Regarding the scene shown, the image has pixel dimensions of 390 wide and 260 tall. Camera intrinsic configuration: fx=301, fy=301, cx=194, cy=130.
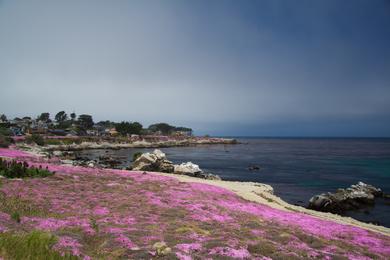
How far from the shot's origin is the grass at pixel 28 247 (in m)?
8.06

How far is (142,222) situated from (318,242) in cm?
848

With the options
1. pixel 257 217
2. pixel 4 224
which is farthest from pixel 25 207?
pixel 257 217

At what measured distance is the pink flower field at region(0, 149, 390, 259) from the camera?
1087 centimetres

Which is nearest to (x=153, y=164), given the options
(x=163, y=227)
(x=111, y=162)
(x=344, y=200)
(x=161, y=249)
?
(x=111, y=162)

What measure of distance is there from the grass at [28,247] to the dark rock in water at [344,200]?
1173 inches

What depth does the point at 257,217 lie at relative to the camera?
18984 millimetres

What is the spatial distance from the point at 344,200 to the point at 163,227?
94.5ft

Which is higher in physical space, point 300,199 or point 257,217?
point 257,217

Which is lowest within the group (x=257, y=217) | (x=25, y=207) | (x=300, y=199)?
(x=300, y=199)

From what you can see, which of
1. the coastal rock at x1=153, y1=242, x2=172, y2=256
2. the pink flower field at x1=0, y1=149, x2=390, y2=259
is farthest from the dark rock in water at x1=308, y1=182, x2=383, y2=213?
the coastal rock at x1=153, y1=242, x2=172, y2=256

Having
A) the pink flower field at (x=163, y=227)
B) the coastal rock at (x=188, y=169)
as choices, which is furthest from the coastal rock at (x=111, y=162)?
the pink flower field at (x=163, y=227)

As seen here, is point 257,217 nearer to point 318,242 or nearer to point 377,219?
point 318,242

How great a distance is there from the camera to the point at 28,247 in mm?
8672

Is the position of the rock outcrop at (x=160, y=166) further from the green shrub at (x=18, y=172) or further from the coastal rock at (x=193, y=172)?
the green shrub at (x=18, y=172)
